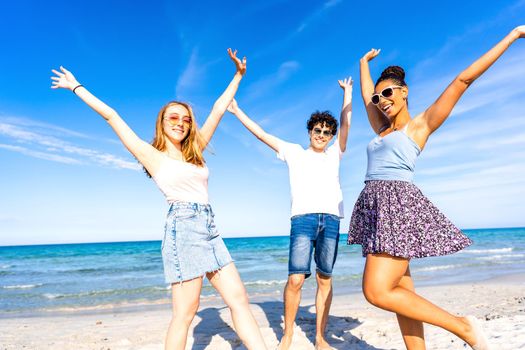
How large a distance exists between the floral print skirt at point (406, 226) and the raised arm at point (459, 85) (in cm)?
49

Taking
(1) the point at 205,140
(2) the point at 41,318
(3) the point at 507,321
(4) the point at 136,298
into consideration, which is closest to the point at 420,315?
(1) the point at 205,140

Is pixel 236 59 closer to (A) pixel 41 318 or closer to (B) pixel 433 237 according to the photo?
(B) pixel 433 237

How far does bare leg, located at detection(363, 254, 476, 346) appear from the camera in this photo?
9.43 feet

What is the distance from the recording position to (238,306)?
3197mm

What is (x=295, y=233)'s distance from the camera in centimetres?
446

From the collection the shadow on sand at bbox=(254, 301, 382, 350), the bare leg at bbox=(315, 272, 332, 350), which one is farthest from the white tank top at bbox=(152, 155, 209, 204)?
the shadow on sand at bbox=(254, 301, 382, 350)

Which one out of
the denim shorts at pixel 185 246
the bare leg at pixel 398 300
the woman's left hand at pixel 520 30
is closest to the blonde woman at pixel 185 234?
the denim shorts at pixel 185 246

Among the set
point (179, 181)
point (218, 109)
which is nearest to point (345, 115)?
point (218, 109)

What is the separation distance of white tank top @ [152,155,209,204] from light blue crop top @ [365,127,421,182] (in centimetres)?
139

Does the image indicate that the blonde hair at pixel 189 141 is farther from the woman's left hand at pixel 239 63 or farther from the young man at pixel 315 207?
the young man at pixel 315 207

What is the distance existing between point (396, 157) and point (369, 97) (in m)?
0.84

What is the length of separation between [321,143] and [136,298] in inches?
301

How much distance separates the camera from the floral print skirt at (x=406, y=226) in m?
2.90

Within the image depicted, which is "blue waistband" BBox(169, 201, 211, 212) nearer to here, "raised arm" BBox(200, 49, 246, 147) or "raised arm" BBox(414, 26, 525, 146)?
"raised arm" BBox(200, 49, 246, 147)
